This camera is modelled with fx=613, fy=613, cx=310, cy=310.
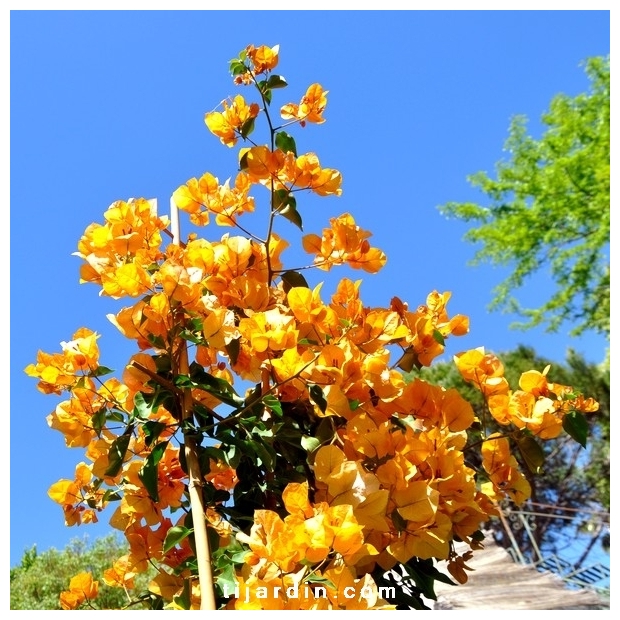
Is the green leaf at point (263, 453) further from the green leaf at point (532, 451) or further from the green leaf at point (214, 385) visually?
the green leaf at point (532, 451)

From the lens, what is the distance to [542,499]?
24.6 ft

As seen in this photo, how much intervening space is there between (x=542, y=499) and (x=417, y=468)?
7771 mm

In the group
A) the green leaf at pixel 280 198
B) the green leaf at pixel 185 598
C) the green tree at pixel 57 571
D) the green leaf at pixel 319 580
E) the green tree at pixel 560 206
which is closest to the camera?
the green leaf at pixel 319 580

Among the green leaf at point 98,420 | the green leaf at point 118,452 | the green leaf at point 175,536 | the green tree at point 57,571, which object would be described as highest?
the green leaf at point 98,420

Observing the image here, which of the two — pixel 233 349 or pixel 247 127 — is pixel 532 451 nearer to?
pixel 233 349

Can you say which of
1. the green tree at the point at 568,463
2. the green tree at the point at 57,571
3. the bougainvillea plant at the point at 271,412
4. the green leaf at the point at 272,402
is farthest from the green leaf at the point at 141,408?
the green tree at the point at 568,463

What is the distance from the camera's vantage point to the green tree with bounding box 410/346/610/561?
6.62 metres

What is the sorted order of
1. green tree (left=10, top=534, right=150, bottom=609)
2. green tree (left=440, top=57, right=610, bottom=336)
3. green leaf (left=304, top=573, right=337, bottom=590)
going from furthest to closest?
green tree (left=440, top=57, right=610, bottom=336) → green tree (left=10, top=534, right=150, bottom=609) → green leaf (left=304, top=573, right=337, bottom=590)

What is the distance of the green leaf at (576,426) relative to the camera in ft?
1.95

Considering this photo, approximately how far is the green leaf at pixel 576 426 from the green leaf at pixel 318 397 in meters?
0.24

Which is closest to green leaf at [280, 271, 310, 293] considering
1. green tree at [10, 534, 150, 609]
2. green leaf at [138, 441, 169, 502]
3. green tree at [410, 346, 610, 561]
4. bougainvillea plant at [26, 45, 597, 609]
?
bougainvillea plant at [26, 45, 597, 609]

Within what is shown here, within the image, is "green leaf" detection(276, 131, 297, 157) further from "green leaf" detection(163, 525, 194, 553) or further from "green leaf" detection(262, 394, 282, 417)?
"green leaf" detection(163, 525, 194, 553)

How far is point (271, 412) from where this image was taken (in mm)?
604
